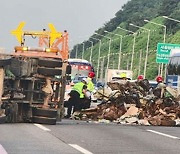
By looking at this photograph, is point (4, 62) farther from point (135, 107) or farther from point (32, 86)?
point (135, 107)

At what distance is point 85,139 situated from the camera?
54.1 feet

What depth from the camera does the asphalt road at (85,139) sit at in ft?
46.0

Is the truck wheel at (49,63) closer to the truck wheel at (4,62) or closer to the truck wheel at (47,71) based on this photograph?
the truck wheel at (47,71)

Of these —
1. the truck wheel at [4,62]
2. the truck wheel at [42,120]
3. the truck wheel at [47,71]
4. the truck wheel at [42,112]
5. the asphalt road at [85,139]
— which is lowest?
the asphalt road at [85,139]

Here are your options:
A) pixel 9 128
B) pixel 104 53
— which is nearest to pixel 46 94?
pixel 9 128

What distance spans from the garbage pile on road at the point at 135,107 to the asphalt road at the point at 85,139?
2.14 meters

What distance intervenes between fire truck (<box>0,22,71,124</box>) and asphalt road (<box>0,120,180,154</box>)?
0.71 m

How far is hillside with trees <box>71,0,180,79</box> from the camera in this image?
357 feet

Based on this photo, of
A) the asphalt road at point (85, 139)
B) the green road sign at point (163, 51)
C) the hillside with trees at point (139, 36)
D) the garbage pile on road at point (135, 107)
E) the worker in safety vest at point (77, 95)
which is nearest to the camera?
the asphalt road at point (85, 139)

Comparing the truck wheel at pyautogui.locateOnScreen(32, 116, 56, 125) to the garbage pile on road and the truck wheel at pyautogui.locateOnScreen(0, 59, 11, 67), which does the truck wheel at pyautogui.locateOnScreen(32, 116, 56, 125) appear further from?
the garbage pile on road

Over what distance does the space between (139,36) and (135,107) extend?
4071 inches

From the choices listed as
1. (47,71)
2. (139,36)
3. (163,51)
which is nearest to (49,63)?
(47,71)

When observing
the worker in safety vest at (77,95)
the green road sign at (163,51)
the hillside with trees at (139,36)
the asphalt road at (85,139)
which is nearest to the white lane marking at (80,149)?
the asphalt road at (85,139)

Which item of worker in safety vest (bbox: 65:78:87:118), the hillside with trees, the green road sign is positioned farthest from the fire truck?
the hillside with trees
